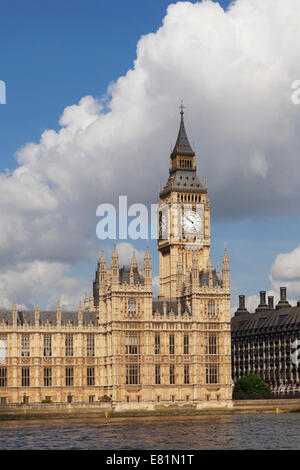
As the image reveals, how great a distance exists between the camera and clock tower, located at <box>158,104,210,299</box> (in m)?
178

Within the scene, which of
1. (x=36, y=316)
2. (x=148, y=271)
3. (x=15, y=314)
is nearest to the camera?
(x=15, y=314)

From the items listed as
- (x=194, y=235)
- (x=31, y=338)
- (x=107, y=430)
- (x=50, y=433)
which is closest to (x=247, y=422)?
(x=107, y=430)

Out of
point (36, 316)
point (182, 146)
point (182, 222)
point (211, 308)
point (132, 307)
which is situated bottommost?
point (36, 316)

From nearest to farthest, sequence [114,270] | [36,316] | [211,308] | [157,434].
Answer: [157,434], [36,316], [114,270], [211,308]

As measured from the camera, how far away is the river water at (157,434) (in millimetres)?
91250

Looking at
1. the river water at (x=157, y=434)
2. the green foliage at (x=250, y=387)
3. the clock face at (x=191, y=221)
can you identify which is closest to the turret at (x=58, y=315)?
the river water at (x=157, y=434)

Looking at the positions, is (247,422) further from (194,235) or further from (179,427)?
(194,235)

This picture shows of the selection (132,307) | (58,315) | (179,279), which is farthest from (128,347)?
(179,279)

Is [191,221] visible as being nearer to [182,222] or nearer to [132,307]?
A: [182,222]

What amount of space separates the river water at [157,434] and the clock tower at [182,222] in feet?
153

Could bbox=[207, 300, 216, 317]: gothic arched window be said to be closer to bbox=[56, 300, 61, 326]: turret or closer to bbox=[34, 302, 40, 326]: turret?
bbox=[56, 300, 61, 326]: turret

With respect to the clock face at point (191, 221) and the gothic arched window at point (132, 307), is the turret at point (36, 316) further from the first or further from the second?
the clock face at point (191, 221)

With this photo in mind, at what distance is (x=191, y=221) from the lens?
7146 inches

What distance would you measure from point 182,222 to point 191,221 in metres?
1.90
